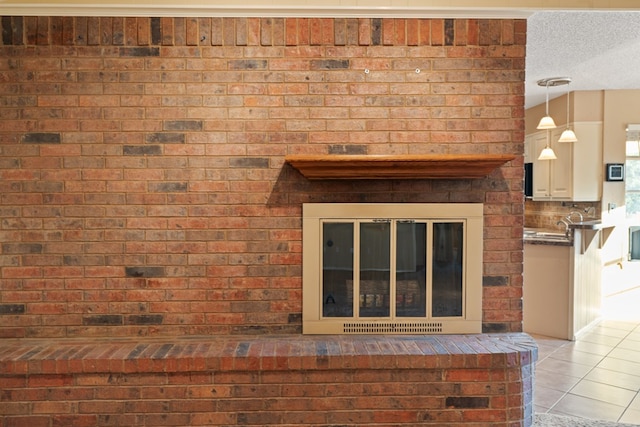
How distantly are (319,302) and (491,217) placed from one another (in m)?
1.05

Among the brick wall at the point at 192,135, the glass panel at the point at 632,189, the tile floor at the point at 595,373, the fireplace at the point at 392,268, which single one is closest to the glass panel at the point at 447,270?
the fireplace at the point at 392,268

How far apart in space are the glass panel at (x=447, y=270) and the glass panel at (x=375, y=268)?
26 centimetres

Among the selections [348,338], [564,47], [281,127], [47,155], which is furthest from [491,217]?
[47,155]

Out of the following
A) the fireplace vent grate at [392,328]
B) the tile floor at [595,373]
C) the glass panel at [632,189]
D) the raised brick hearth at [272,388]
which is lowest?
the tile floor at [595,373]

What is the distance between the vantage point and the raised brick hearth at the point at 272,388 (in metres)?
2.14

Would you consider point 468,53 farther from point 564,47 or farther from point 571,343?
point 571,343

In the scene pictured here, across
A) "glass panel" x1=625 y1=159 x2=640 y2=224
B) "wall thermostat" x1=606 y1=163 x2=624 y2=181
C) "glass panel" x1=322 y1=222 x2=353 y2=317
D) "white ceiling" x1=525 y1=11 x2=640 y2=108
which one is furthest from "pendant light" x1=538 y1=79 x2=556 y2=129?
"glass panel" x1=322 y1=222 x2=353 y2=317

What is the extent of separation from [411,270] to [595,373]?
5.91ft

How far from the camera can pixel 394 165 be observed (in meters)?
2.23

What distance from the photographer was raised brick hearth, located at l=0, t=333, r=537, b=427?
2.14 m

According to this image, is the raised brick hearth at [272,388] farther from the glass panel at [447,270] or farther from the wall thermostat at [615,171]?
the wall thermostat at [615,171]

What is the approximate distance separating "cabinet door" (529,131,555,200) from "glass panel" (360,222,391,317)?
3.80m

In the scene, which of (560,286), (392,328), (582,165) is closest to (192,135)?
(392,328)

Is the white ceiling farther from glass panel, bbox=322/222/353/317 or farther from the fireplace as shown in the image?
glass panel, bbox=322/222/353/317
